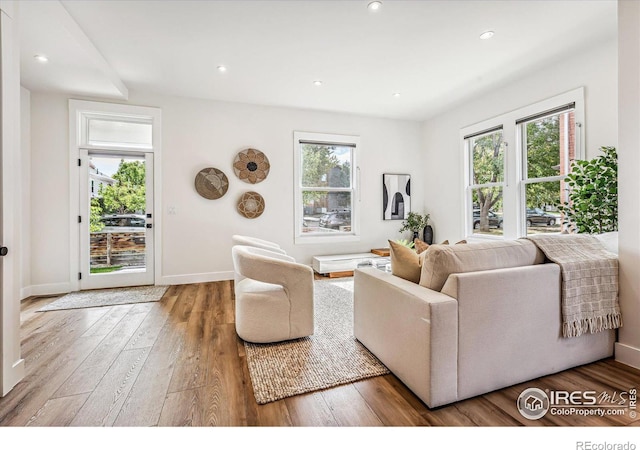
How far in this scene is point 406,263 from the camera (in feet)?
6.34

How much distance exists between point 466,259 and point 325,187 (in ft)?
11.8

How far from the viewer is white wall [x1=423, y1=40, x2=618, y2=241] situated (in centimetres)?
295

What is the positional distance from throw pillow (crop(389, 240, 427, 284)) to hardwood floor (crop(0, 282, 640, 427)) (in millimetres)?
632

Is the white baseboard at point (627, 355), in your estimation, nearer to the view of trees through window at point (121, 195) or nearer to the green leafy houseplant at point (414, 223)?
the green leafy houseplant at point (414, 223)

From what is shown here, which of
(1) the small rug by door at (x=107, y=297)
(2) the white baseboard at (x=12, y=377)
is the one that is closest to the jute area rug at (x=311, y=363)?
(2) the white baseboard at (x=12, y=377)

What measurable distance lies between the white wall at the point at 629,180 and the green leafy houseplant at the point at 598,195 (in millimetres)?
736

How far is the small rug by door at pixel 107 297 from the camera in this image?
3297 mm

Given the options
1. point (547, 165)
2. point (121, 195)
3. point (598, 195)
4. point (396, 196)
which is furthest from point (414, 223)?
point (121, 195)

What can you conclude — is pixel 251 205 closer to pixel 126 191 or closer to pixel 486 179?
pixel 126 191

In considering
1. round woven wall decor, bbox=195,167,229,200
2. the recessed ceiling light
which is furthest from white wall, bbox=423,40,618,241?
round woven wall decor, bbox=195,167,229,200

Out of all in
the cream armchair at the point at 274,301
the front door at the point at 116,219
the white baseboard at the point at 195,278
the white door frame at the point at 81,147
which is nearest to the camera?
the cream armchair at the point at 274,301

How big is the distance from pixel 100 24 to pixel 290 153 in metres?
2.71
